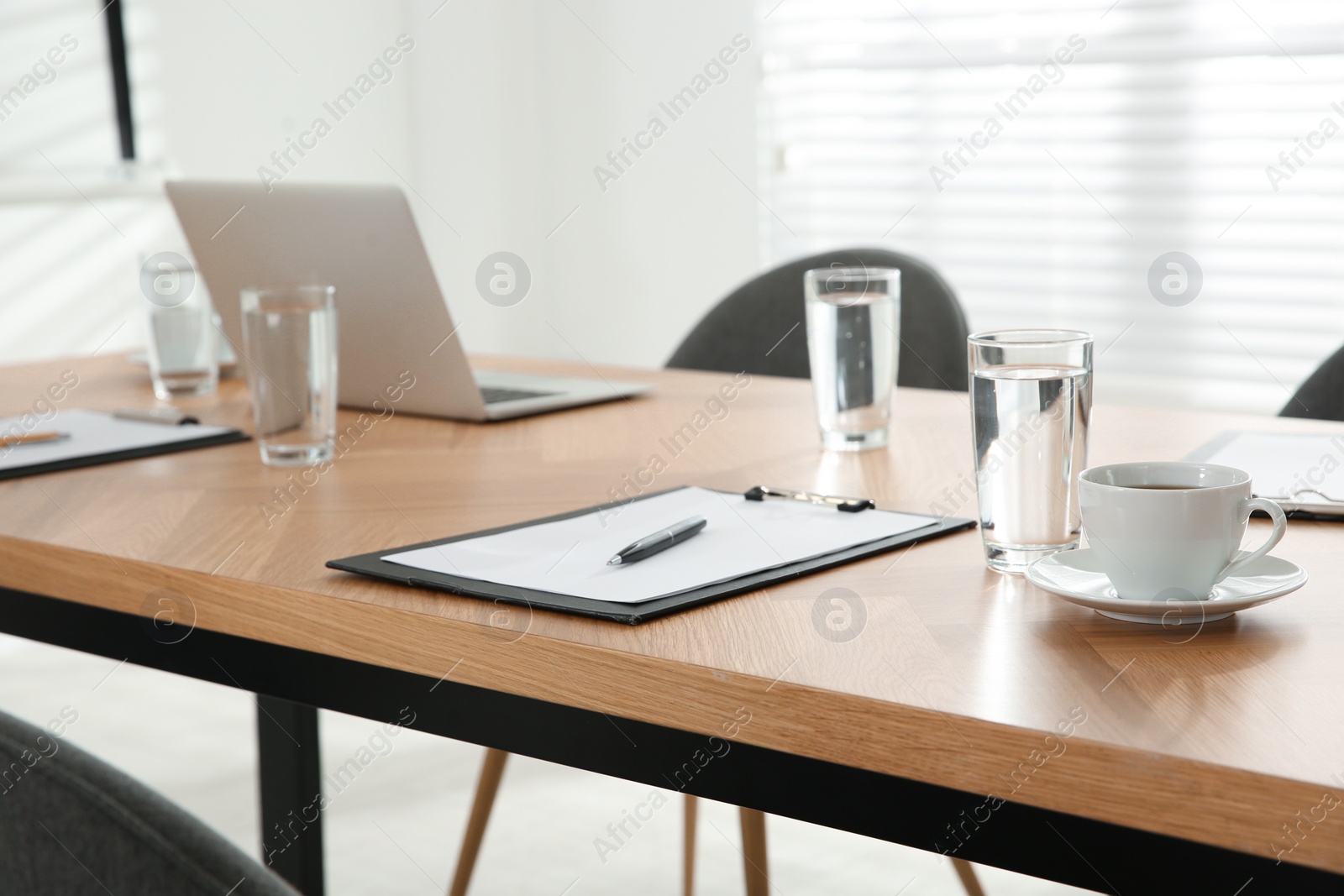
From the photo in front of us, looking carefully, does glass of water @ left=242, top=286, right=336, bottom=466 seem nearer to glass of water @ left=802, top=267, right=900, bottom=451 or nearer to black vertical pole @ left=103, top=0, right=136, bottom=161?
glass of water @ left=802, top=267, right=900, bottom=451

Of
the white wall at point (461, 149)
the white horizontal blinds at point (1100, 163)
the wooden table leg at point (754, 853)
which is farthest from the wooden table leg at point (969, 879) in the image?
the white wall at point (461, 149)

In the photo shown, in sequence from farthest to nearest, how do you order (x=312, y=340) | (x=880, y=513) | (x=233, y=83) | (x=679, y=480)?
(x=233, y=83), (x=312, y=340), (x=679, y=480), (x=880, y=513)


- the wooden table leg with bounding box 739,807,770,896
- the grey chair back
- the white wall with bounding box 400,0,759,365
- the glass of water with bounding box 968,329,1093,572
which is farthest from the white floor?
the white wall with bounding box 400,0,759,365

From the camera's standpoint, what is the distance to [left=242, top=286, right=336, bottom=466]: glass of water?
3.51 feet

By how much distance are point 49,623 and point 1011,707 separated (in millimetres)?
660

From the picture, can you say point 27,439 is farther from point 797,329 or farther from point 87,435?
point 797,329

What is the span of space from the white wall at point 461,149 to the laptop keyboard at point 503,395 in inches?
70.0

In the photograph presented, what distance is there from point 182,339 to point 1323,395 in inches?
45.6

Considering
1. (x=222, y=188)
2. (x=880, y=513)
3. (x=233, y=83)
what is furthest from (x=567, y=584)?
(x=233, y=83)

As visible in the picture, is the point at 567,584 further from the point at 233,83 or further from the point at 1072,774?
the point at 233,83

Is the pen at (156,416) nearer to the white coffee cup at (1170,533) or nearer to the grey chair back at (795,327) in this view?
the grey chair back at (795,327)

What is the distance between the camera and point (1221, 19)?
2438 mm

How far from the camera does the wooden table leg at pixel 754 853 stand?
1.32m

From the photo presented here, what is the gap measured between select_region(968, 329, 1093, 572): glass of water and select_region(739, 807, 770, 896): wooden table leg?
676 mm
